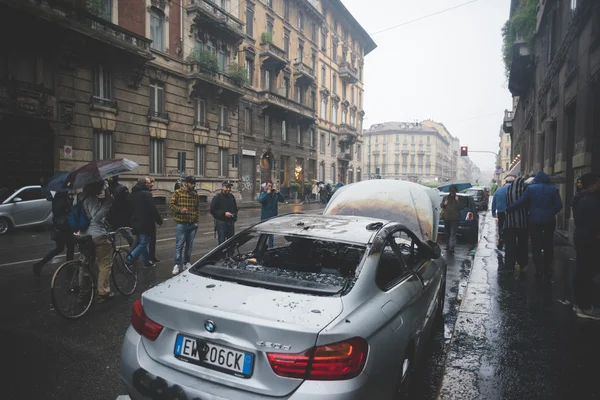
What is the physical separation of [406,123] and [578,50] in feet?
333

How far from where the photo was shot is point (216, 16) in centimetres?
2403

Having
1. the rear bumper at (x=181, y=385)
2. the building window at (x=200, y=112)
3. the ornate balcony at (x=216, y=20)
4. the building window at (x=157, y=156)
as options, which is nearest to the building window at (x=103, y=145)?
the building window at (x=157, y=156)

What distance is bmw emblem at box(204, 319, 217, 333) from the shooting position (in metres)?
2.11

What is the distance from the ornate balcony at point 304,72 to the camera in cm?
3434

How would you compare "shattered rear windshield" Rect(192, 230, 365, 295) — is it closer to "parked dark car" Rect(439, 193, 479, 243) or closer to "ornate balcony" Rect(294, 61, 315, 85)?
"parked dark car" Rect(439, 193, 479, 243)

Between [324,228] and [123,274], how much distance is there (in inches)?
157

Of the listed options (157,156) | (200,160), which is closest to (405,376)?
(157,156)

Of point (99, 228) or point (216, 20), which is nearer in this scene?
point (99, 228)

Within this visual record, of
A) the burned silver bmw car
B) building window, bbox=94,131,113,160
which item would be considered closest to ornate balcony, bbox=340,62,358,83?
building window, bbox=94,131,113,160

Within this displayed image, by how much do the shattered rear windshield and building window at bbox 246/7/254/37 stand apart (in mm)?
28575

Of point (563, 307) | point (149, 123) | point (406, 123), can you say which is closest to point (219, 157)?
point (149, 123)

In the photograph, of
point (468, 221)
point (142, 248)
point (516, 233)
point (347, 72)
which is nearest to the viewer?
point (142, 248)

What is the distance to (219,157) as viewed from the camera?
84.8 ft

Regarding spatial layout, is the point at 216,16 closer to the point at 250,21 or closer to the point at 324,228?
the point at 250,21
